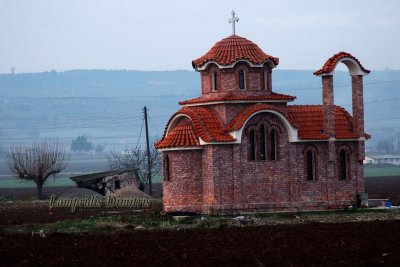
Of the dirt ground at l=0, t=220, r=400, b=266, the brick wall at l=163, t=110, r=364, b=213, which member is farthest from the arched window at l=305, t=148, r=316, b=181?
the dirt ground at l=0, t=220, r=400, b=266

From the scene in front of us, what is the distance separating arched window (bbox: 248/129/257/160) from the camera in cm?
4744

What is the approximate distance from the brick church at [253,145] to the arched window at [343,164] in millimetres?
53

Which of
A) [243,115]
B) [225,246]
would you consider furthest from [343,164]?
[225,246]

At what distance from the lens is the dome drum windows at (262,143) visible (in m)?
47.4

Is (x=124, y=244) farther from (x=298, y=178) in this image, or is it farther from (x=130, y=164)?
(x=130, y=164)

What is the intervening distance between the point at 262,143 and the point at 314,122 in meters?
3.73

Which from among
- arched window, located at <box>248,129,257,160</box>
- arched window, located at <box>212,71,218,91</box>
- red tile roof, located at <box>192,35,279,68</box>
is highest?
red tile roof, located at <box>192,35,279,68</box>

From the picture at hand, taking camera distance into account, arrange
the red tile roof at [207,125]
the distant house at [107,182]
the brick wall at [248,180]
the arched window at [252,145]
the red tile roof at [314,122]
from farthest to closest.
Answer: the distant house at [107,182]
the red tile roof at [314,122]
the arched window at [252,145]
the brick wall at [248,180]
the red tile roof at [207,125]

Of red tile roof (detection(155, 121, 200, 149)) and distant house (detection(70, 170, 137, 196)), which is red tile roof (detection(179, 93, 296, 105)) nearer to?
red tile roof (detection(155, 121, 200, 149))

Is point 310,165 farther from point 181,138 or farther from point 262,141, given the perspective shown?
point 181,138

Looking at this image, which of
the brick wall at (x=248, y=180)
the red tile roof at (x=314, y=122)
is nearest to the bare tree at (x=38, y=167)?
the brick wall at (x=248, y=180)

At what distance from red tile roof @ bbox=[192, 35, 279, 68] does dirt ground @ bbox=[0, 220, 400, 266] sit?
12.0 m

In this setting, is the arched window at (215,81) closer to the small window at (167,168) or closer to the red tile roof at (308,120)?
the red tile roof at (308,120)

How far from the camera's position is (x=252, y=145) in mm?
47562
